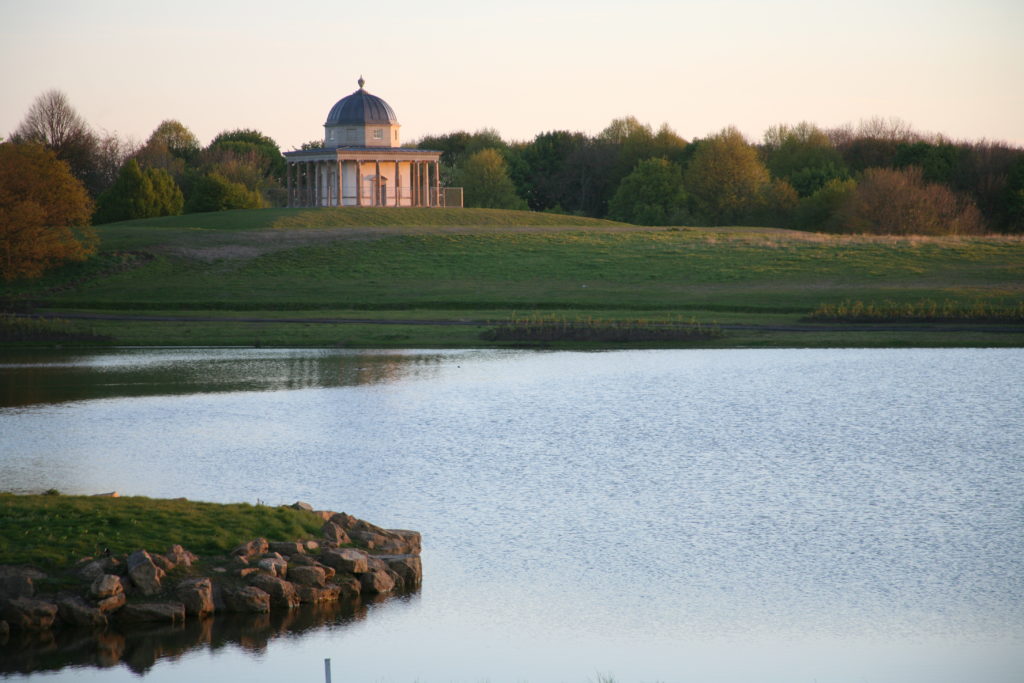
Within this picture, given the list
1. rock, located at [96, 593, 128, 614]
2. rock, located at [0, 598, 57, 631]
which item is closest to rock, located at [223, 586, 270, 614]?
rock, located at [96, 593, 128, 614]

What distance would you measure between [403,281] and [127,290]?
48.5ft

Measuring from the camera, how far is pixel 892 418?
29.5m

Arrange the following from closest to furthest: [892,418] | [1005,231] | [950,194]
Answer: [892,418] < [950,194] < [1005,231]

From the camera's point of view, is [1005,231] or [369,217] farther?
[1005,231]

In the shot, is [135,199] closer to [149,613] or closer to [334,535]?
[334,535]

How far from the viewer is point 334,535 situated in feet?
59.7

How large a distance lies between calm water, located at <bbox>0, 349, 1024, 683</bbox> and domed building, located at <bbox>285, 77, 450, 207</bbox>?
54.8 metres

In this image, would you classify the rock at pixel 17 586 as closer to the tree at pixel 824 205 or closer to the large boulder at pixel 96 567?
the large boulder at pixel 96 567

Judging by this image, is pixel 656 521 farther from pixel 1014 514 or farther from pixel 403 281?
pixel 403 281

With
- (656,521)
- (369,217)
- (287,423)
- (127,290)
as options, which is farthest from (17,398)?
(369,217)

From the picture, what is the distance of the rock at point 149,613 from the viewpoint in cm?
1619

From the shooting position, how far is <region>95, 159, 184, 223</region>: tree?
319ft

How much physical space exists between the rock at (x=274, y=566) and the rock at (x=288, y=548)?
291 millimetres

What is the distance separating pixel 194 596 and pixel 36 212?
54809mm
